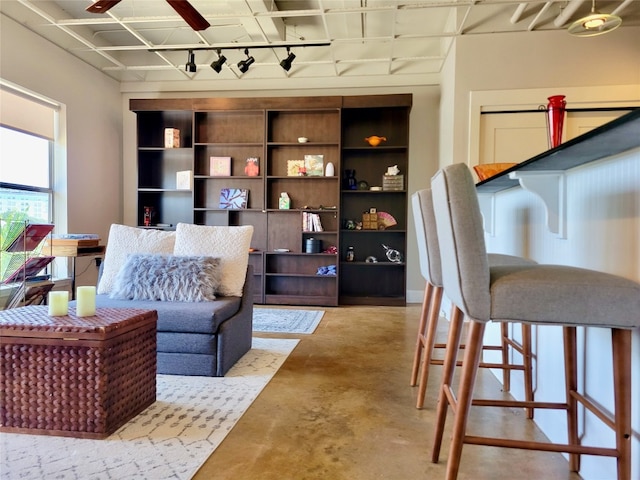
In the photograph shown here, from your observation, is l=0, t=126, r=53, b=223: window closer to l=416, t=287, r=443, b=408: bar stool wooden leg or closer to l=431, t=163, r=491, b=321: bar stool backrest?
l=416, t=287, r=443, b=408: bar stool wooden leg

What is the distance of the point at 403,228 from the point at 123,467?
4094 millimetres

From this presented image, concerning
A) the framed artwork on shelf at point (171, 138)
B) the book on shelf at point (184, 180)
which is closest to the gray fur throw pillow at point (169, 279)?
the book on shelf at point (184, 180)

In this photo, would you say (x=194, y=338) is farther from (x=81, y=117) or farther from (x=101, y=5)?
(x=81, y=117)

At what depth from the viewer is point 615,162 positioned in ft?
4.16

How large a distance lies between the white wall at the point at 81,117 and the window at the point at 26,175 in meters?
0.21

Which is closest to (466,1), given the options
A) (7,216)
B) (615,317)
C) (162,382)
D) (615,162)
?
(615,162)

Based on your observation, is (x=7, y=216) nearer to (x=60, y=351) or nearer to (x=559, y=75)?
(x=60, y=351)

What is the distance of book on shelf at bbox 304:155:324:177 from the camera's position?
16.3 ft

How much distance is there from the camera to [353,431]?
1782mm

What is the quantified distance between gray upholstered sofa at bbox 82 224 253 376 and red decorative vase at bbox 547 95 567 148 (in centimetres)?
203

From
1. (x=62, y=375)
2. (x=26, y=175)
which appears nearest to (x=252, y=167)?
(x=26, y=175)

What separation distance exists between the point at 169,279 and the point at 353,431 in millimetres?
1596

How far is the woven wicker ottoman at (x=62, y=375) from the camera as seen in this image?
1.64 meters

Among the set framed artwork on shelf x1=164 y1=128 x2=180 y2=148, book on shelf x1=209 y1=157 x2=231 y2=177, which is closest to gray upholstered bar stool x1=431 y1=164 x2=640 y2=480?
book on shelf x1=209 y1=157 x2=231 y2=177
